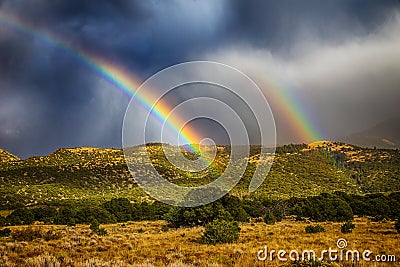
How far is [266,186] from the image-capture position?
8925cm

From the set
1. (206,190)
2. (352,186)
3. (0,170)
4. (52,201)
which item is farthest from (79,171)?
(352,186)

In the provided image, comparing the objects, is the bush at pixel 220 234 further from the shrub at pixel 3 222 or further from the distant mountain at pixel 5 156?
the distant mountain at pixel 5 156

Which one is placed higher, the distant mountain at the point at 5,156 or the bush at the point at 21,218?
the distant mountain at the point at 5,156

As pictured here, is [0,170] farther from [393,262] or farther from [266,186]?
[393,262]

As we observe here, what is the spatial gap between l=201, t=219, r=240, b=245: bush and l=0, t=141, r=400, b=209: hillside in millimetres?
57034

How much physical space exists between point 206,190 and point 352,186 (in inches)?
3233

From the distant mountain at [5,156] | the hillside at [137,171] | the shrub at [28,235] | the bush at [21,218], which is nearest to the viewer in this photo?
the shrub at [28,235]

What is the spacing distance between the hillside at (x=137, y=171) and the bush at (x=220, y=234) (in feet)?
187

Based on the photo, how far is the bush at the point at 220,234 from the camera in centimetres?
1861

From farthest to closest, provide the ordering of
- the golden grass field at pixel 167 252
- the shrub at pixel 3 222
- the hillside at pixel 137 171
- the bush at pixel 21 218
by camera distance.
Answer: the hillside at pixel 137 171 < the bush at pixel 21 218 < the shrub at pixel 3 222 < the golden grass field at pixel 167 252

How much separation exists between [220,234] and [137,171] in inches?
3793

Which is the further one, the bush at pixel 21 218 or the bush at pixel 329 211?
the bush at pixel 21 218

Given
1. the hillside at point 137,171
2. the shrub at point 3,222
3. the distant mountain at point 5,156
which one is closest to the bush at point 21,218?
the shrub at point 3,222

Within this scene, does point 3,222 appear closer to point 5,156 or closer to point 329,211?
point 329,211
